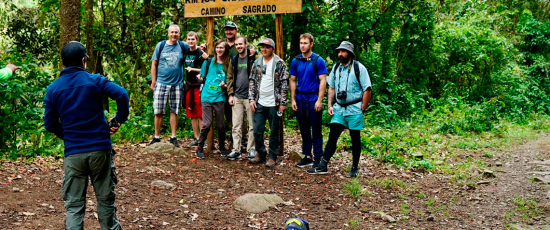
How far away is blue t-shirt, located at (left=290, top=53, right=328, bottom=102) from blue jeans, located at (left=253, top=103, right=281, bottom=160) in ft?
1.60

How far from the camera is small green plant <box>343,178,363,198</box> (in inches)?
238

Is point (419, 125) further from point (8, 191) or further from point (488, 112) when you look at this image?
point (8, 191)

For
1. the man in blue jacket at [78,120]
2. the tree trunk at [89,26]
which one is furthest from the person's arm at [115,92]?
the tree trunk at [89,26]

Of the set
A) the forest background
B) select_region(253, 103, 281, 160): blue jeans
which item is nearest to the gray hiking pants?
select_region(253, 103, 281, 160): blue jeans

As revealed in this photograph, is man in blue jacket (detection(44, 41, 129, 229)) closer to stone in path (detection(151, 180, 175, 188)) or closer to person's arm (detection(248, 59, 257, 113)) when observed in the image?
stone in path (detection(151, 180, 175, 188))

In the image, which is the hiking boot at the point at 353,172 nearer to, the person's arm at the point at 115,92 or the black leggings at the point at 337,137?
the black leggings at the point at 337,137

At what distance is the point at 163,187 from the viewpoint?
5.86m

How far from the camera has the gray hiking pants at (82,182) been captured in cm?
362

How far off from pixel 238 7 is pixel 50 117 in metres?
4.25

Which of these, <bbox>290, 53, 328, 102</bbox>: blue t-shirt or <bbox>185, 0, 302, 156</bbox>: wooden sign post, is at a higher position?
<bbox>185, 0, 302, 156</bbox>: wooden sign post

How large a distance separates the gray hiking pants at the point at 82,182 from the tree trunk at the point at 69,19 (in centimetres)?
369

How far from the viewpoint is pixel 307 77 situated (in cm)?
684

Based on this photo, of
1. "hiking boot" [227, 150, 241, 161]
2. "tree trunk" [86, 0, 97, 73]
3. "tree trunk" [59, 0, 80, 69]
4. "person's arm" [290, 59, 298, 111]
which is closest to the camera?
"tree trunk" [59, 0, 80, 69]

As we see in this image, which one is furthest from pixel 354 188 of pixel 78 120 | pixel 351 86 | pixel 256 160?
pixel 78 120
